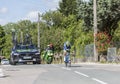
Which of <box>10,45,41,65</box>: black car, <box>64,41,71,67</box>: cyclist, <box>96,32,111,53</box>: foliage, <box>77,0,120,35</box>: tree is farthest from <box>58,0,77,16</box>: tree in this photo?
<box>64,41,71,67</box>: cyclist

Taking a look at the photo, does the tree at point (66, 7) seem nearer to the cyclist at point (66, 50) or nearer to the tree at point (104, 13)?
the tree at point (104, 13)

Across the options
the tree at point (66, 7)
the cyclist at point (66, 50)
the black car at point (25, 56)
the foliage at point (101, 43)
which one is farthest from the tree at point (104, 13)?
→ the tree at point (66, 7)

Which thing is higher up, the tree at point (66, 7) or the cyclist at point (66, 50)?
the tree at point (66, 7)

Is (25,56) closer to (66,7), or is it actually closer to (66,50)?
(66,50)

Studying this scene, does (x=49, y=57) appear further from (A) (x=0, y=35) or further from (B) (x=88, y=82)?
(A) (x=0, y=35)

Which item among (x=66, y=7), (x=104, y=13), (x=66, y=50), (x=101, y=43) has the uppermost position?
(x=66, y=7)

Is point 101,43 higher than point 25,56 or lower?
higher

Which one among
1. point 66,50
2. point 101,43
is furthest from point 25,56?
point 66,50

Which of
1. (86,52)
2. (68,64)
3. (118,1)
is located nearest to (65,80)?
→ (68,64)

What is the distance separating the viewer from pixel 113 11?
50781 millimetres

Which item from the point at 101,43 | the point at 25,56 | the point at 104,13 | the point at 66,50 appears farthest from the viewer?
the point at 104,13

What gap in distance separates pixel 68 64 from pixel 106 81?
11891 mm

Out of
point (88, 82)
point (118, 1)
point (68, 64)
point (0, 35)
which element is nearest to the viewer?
point (88, 82)

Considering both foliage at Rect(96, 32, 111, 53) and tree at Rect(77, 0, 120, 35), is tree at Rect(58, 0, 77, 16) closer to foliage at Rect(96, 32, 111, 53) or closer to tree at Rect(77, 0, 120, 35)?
tree at Rect(77, 0, 120, 35)
